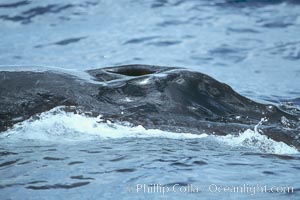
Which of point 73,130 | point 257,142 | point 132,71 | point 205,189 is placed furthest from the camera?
point 132,71

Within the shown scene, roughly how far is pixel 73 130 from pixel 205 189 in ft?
5.04

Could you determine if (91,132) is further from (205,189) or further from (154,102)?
(205,189)

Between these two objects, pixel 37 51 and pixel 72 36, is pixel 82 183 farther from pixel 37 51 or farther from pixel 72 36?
pixel 72 36

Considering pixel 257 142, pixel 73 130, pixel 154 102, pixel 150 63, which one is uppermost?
pixel 154 102

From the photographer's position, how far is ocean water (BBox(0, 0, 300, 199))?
3891 millimetres

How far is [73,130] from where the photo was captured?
5012 mm

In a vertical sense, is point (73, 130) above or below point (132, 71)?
below

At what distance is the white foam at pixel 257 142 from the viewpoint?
4.79 m

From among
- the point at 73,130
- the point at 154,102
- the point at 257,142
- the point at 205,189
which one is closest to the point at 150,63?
the point at 154,102

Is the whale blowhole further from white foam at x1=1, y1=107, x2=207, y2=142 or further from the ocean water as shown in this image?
white foam at x1=1, y1=107, x2=207, y2=142

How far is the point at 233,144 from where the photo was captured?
486 centimetres

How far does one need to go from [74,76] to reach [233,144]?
1597 mm

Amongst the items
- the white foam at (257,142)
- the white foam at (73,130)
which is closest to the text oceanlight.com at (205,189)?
the white foam at (257,142)

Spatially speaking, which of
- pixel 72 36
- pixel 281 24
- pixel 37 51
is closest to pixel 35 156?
pixel 37 51
